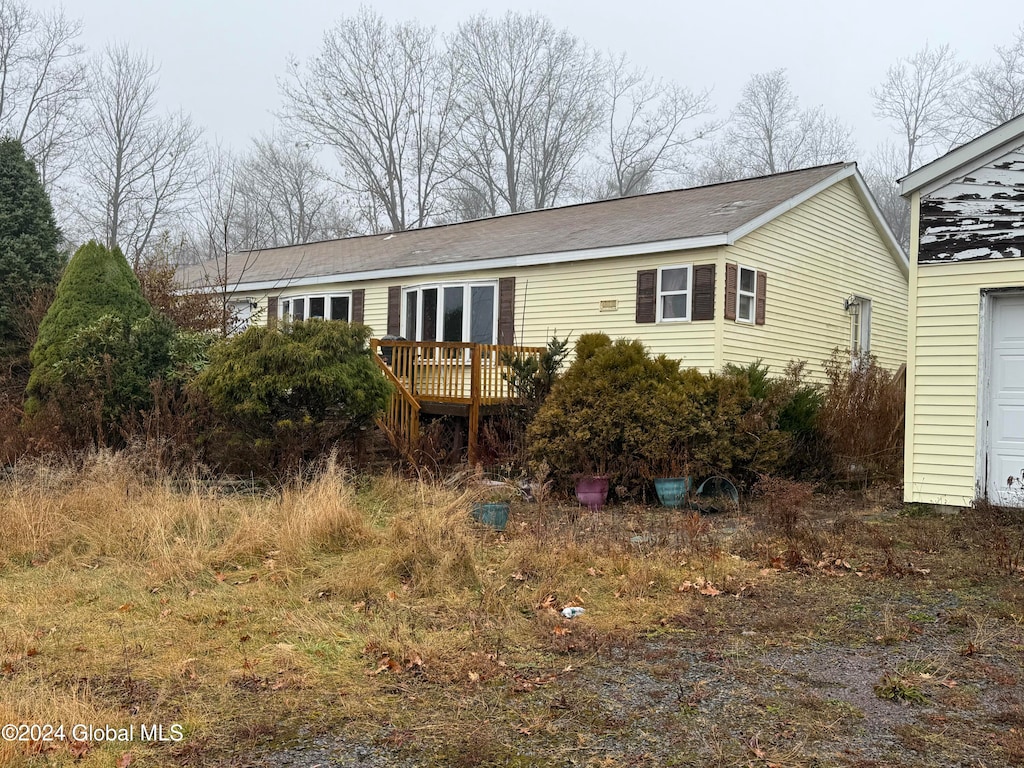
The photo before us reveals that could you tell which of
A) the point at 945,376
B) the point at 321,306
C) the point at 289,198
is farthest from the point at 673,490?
the point at 289,198

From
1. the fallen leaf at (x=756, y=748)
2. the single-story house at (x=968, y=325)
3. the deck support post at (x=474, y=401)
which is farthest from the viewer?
the deck support post at (x=474, y=401)

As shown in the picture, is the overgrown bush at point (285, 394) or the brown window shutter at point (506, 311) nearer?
the overgrown bush at point (285, 394)

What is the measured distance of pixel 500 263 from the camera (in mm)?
16062

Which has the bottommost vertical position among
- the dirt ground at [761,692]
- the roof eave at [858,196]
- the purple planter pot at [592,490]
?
the dirt ground at [761,692]

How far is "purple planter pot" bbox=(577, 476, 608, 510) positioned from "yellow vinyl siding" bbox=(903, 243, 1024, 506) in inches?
126

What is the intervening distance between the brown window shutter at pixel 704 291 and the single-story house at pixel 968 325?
4405 millimetres

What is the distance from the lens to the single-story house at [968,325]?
8820 millimetres

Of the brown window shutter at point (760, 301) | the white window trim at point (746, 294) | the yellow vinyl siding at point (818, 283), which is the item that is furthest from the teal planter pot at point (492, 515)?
the brown window shutter at point (760, 301)

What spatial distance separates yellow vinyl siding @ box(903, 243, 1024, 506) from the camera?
9000 mm

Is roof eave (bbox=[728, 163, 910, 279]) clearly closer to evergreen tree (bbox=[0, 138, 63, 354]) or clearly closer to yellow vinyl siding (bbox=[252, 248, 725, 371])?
yellow vinyl siding (bbox=[252, 248, 725, 371])

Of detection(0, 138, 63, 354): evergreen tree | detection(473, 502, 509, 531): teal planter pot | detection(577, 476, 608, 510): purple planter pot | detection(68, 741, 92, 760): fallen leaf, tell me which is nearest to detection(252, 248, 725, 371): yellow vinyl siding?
detection(577, 476, 608, 510): purple planter pot

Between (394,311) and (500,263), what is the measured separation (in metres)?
2.76

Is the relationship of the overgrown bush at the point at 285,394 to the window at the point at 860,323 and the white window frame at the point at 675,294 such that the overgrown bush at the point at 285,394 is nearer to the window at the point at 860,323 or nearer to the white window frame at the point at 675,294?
the white window frame at the point at 675,294

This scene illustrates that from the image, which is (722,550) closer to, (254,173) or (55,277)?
(55,277)
